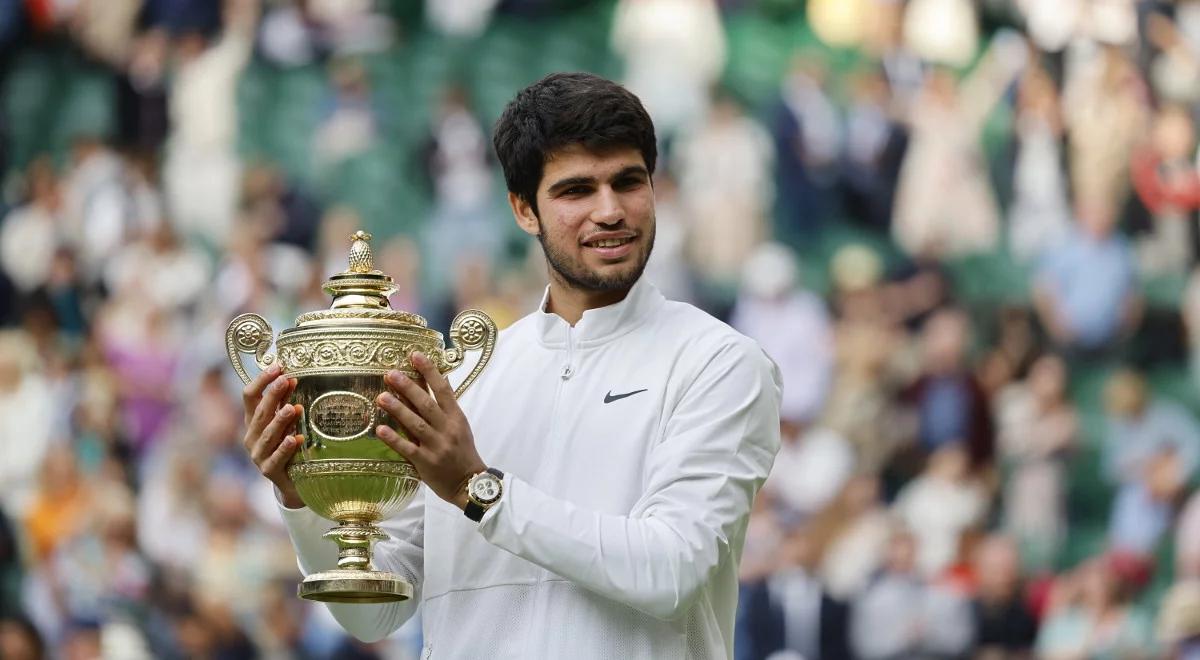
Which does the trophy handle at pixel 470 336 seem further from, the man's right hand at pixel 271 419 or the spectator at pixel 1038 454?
the spectator at pixel 1038 454

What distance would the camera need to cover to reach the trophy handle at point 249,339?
3.66 metres

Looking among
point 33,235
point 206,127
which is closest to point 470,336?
point 206,127

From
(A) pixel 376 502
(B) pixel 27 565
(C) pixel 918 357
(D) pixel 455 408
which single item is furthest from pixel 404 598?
(B) pixel 27 565

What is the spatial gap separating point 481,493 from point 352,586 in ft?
1.06

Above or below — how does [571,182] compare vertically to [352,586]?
above

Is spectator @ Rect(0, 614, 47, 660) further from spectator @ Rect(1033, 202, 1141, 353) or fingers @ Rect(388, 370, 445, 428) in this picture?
fingers @ Rect(388, 370, 445, 428)

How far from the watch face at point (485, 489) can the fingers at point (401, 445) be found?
101mm

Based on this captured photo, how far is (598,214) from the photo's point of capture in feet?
12.1

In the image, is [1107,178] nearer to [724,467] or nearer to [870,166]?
[870,166]

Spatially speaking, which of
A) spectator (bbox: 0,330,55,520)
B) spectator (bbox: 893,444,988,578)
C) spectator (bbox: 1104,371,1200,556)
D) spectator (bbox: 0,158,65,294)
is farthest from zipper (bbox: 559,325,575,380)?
spectator (bbox: 0,158,65,294)

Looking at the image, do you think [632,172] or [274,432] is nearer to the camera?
[274,432]

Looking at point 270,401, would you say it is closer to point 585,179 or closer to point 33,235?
point 585,179

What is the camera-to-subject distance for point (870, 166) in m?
13.0

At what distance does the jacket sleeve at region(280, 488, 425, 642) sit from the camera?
12.6 ft
